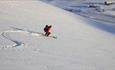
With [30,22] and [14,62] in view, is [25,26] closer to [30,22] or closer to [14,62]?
[30,22]

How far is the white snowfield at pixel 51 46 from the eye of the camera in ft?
24.8

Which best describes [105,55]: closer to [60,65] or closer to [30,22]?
[60,65]

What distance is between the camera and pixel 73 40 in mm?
10922

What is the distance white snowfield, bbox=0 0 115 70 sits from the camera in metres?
7.55

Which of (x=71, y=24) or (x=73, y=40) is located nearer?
(x=73, y=40)

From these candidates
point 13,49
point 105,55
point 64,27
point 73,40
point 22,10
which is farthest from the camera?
point 22,10

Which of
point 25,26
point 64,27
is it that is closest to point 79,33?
point 64,27

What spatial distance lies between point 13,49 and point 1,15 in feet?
21.2

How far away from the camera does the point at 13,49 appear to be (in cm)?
854

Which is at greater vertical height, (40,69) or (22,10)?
(22,10)

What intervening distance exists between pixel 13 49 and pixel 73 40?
9.74 feet

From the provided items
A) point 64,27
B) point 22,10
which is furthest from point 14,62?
point 22,10

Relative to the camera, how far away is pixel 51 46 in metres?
9.48

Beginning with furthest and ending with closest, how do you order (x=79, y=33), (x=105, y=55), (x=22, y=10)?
1. (x=22, y=10)
2. (x=79, y=33)
3. (x=105, y=55)
